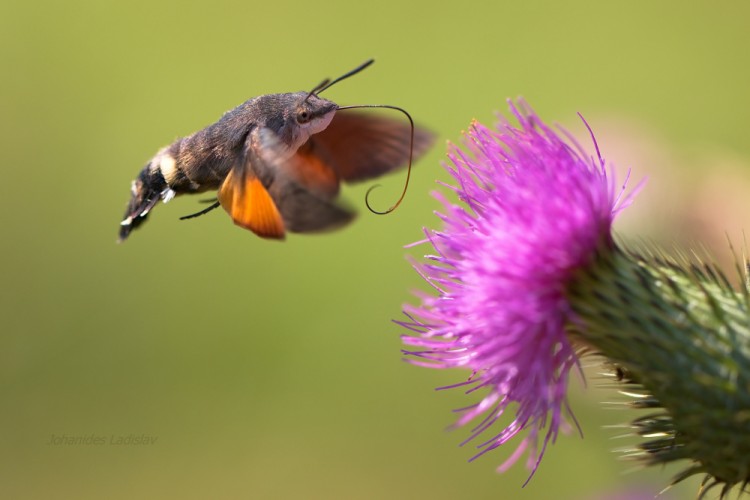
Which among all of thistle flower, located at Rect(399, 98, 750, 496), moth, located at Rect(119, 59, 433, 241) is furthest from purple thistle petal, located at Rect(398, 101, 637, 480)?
moth, located at Rect(119, 59, 433, 241)

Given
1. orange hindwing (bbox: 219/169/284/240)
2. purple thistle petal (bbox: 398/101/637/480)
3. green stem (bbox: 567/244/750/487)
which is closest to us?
green stem (bbox: 567/244/750/487)

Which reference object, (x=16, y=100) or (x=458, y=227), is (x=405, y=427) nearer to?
(x=458, y=227)

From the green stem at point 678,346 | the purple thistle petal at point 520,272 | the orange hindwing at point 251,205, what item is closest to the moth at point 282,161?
the orange hindwing at point 251,205

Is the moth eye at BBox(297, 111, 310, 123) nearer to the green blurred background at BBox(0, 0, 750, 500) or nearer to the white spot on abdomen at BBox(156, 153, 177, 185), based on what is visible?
the white spot on abdomen at BBox(156, 153, 177, 185)

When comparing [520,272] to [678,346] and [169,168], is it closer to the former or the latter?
[678,346]

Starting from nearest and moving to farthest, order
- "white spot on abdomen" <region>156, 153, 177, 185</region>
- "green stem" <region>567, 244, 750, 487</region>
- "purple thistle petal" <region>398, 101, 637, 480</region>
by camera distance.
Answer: "green stem" <region>567, 244, 750, 487</region> → "purple thistle petal" <region>398, 101, 637, 480</region> → "white spot on abdomen" <region>156, 153, 177, 185</region>

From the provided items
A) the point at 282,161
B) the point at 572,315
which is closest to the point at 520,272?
the point at 572,315

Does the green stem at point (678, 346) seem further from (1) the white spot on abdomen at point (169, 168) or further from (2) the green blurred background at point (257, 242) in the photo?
(2) the green blurred background at point (257, 242)

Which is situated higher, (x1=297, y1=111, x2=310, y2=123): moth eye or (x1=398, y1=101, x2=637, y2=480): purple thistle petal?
(x1=297, y1=111, x2=310, y2=123): moth eye
